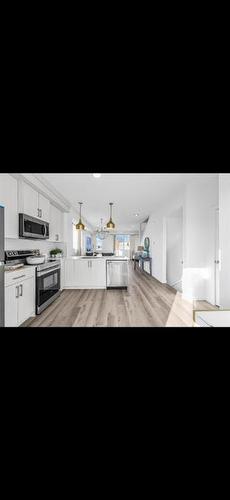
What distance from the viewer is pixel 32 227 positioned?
11.9 feet

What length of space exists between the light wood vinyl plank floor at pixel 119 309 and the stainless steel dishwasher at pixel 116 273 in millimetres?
289

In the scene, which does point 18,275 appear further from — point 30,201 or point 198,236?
point 198,236

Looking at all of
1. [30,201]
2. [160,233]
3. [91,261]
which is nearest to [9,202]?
[30,201]

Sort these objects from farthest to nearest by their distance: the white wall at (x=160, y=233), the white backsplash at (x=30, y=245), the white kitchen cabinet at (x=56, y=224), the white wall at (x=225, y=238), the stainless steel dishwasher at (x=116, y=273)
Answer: the stainless steel dishwasher at (x=116, y=273), the white wall at (x=160, y=233), the white kitchen cabinet at (x=56, y=224), the white backsplash at (x=30, y=245), the white wall at (x=225, y=238)

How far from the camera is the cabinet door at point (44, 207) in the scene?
4.09 metres

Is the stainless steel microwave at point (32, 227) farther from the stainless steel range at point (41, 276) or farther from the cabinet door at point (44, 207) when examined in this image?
the stainless steel range at point (41, 276)

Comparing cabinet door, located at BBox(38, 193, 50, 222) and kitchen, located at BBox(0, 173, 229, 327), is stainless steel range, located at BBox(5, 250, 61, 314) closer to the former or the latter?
kitchen, located at BBox(0, 173, 229, 327)

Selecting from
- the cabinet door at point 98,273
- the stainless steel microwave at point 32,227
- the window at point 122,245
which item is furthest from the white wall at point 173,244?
the window at point 122,245
